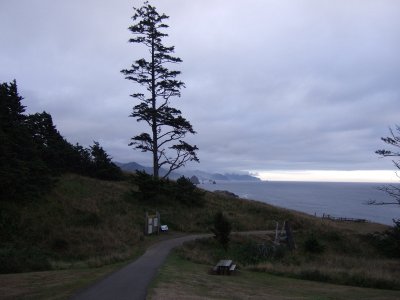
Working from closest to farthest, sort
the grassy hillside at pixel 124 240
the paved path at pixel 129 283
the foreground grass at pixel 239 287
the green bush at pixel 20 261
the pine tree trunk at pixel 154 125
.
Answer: the paved path at pixel 129 283
the foreground grass at pixel 239 287
the green bush at pixel 20 261
the grassy hillside at pixel 124 240
the pine tree trunk at pixel 154 125

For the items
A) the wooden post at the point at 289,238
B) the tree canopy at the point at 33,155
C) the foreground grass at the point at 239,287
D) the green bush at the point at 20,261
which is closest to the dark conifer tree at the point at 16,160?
the tree canopy at the point at 33,155

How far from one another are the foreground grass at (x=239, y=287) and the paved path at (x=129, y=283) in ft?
1.11

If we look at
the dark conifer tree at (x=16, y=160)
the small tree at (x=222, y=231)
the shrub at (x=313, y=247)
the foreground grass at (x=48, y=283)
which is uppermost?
the dark conifer tree at (x=16, y=160)

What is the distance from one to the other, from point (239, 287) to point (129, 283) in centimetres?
367

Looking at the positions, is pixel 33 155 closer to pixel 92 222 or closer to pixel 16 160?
pixel 16 160

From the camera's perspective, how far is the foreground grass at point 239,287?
12086 mm

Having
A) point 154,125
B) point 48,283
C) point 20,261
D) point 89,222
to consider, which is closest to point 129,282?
point 48,283

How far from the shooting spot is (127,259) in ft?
62.3

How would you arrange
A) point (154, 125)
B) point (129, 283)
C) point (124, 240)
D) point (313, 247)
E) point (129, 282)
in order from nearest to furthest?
point (129, 283), point (129, 282), point (124, 240), point (313, 247), point (154, 125)

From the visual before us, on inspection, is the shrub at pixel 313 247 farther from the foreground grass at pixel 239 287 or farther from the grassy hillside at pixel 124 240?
the foreground grass at pixel 239 287

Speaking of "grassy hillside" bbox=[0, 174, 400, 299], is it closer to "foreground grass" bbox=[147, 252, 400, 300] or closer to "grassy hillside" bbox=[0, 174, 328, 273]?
"grassy hillside" bbox=[0, 174, 328, 273]

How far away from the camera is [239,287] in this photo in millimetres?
14102

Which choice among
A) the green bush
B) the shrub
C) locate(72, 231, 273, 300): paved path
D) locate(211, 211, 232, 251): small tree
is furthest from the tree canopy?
the shrub

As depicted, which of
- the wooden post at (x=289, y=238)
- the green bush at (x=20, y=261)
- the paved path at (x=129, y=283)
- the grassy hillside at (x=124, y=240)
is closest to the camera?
the paved path at (x=129, y=283)
